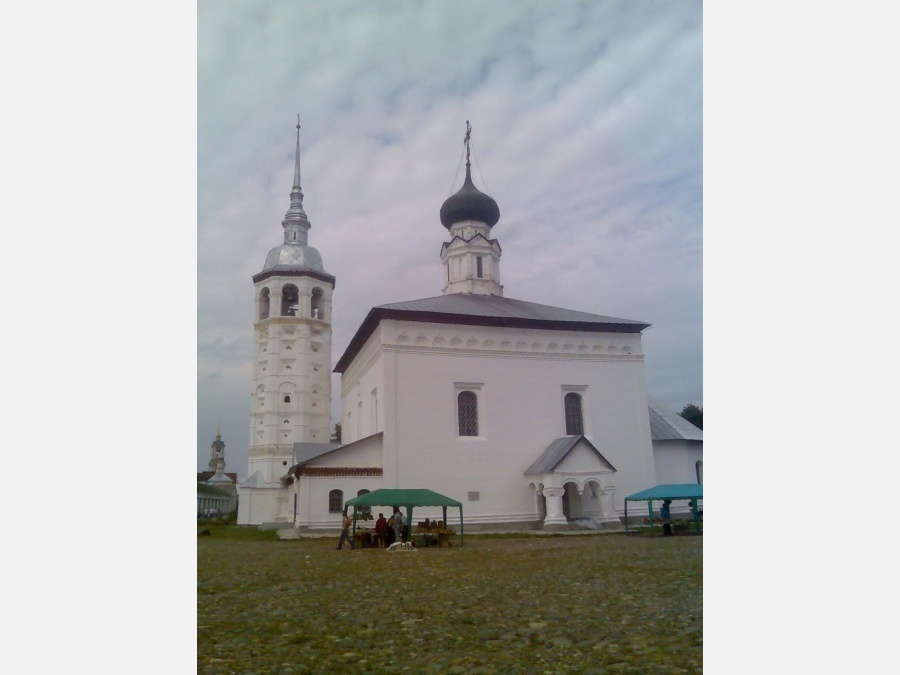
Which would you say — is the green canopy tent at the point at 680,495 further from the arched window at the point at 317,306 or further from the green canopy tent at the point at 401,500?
the arched window at the point at 317,306

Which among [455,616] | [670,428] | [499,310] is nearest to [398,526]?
[455,616]

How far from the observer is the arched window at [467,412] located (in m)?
16.0

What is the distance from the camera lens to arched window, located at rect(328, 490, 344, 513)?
15266 millimetres

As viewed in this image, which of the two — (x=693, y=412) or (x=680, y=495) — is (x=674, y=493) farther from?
(x=693, y=412)

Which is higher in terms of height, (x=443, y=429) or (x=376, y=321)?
(x=376, y=321)

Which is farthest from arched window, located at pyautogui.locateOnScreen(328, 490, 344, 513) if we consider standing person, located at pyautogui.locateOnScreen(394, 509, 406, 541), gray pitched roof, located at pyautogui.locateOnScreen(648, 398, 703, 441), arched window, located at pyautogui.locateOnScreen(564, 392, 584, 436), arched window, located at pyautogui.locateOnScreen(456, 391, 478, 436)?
gray pitched roof, located at pyautogui.locateOnScreen(648, 398, 703, 441)

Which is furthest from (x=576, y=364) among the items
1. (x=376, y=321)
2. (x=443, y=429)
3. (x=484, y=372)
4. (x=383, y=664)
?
(x=383, y=664)

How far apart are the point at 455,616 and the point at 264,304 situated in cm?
2055

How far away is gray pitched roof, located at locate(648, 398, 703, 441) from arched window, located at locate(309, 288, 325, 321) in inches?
485

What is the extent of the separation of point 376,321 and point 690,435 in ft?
30.5

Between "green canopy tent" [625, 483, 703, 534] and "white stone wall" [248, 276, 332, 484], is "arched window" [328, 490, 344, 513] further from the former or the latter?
"white stone wall" [248, 276, 332, 484]

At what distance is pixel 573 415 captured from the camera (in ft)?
55.6

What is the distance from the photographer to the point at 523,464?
16156 mm

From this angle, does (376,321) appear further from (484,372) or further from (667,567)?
(667,567)
